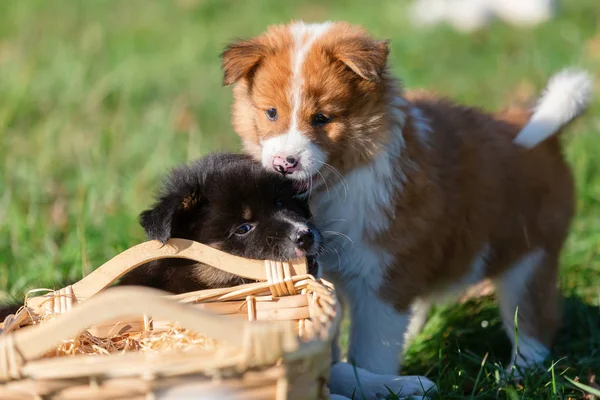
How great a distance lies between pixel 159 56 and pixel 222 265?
19.4 ft

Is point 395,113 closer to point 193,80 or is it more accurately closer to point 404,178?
point 404,178

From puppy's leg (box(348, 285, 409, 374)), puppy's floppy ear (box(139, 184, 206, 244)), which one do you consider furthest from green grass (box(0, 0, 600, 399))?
puppy's floppy ear (box(139, 184, 206, 244))

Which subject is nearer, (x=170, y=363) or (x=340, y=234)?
(x=170, y=363)

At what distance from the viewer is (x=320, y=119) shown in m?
3.54

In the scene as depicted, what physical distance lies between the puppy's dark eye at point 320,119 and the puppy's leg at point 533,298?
1441 millimetres

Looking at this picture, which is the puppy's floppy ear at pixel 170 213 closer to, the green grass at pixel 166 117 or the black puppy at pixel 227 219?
the black puppy at pixel 227 219

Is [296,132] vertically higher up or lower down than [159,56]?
lower down

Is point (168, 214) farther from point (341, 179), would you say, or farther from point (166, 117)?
point (166, 117)

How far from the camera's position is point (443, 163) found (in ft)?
13.0

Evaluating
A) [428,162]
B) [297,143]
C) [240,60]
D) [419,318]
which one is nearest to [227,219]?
[297,143]

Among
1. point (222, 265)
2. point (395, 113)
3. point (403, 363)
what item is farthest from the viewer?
point (403, 363)

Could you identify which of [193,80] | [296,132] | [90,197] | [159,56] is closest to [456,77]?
[193,80]

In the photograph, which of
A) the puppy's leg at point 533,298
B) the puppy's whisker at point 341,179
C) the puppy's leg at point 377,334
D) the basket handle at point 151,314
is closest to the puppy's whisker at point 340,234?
the puppy's whisker at point 341,179

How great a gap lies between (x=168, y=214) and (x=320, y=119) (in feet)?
2.67
